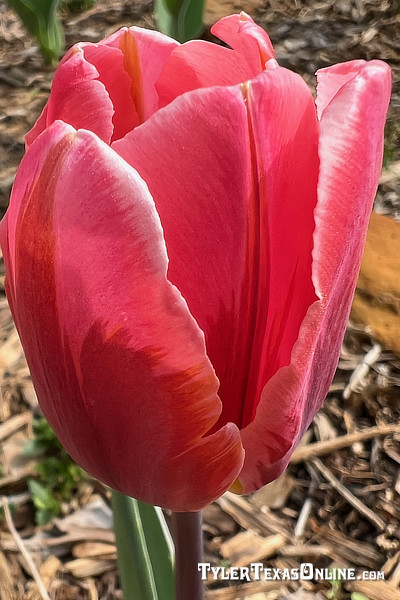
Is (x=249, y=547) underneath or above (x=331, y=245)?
underneath

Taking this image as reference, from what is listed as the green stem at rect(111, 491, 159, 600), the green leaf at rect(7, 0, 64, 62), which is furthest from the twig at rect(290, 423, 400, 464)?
the green leaf at rect(7, 0, 64, 62)

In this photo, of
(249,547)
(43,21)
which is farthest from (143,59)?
(43,21)

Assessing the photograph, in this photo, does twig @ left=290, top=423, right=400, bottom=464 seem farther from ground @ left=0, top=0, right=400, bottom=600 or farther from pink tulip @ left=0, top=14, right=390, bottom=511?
pink tulip @ left=0, top=14, right=390, bottom=511

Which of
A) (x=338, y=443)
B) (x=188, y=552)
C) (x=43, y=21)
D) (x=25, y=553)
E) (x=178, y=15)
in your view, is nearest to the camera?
(x=188, y=552)

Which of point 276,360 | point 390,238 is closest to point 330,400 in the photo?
point 390,238

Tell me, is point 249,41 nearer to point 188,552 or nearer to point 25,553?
point 188,552
